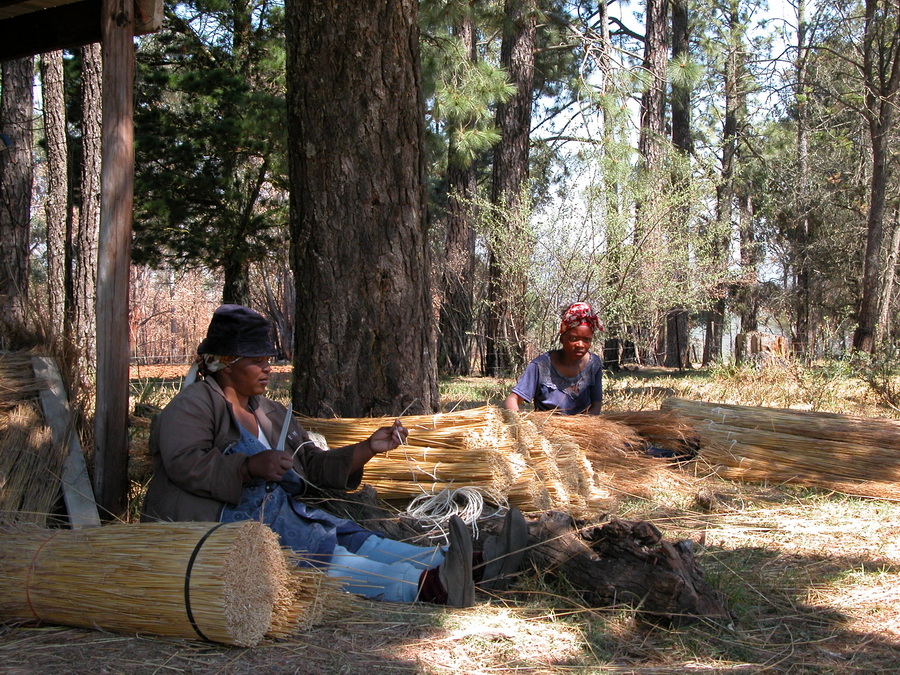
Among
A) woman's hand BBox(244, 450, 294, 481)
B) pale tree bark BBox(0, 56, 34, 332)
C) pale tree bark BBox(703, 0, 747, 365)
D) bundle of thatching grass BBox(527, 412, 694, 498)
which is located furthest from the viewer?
pale tree bark BBox(703, 0, 747, 365)

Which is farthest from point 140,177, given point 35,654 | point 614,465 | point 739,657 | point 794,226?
point 794,226

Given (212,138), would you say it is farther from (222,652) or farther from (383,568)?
(222,652)

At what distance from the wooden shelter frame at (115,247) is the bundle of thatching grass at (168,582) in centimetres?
79

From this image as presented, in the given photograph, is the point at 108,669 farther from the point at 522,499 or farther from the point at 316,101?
the point at 316,101

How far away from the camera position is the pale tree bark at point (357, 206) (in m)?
4.41

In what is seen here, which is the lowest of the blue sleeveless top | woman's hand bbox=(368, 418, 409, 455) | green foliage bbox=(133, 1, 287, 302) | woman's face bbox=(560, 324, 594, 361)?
the blue sleeveless top

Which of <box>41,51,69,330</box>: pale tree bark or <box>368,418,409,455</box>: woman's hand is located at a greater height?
<box>41,51,69,330</box>: pale tree bark

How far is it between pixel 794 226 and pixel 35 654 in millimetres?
25544

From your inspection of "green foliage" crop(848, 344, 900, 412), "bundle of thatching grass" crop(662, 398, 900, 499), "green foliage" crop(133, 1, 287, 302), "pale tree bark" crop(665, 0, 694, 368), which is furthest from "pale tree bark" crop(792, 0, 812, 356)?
"bundle of thatching grass" crop(662, 398, 900, 499)

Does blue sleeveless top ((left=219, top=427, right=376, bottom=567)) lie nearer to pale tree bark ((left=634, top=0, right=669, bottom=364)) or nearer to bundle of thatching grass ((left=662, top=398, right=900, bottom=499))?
bundle of thatching grass ((left=662, top=398, right=900, bottom=499))

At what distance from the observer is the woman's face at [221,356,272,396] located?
3.10 meters

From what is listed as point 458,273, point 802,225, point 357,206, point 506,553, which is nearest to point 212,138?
point 458,273

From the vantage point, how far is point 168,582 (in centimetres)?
238

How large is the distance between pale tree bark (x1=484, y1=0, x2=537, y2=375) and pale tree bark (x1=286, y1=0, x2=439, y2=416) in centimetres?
491
